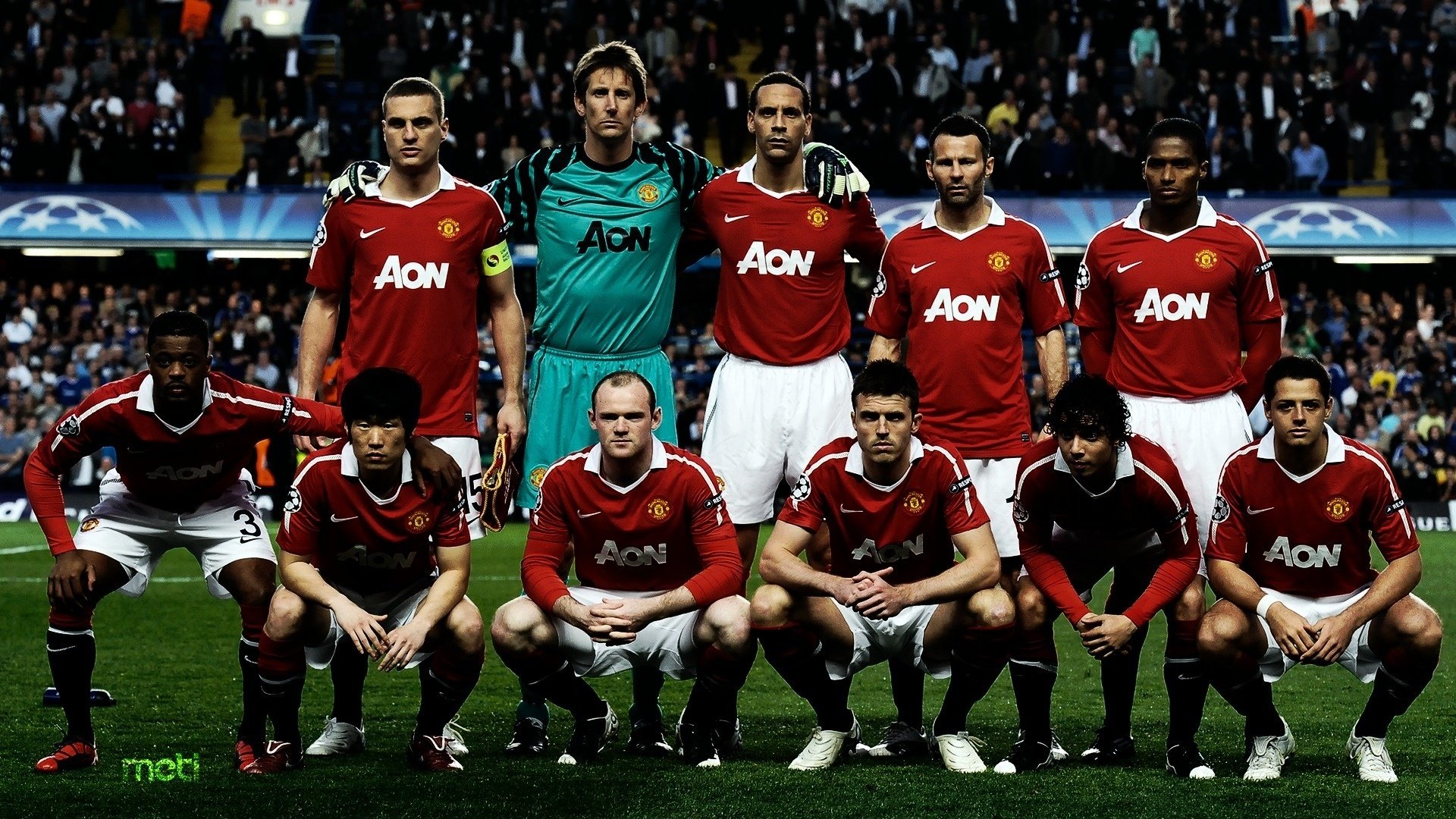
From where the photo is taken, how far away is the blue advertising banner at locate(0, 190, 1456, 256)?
21.7 metres

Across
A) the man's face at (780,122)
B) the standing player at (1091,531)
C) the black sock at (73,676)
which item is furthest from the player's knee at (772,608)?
the black sock at (73,676)

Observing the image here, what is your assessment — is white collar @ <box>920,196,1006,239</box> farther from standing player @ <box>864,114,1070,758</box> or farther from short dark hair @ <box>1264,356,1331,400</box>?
short dark hair @ <box>1264,356,1331,400</box>

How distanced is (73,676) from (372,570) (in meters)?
1.11

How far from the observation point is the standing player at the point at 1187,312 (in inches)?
255

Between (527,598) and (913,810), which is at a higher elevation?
(527,598)

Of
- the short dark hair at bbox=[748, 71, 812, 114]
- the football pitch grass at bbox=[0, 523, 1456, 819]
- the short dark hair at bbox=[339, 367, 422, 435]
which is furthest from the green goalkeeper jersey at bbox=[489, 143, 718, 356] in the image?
the football pitch grass at bbox=[0, 523, 1456, 819]

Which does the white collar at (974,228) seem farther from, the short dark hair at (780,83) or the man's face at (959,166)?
the short dark hair at (780,83)

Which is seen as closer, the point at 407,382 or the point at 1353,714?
the point at 407,382

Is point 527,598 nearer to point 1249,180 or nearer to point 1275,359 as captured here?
point 1275,359

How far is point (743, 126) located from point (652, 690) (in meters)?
16.8

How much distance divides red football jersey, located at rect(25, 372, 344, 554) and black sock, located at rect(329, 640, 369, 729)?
0.81 m

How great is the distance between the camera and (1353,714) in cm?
739

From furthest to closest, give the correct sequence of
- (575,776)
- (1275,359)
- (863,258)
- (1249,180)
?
(1249,180) → (863,258) → (1275,359) → (575,776)

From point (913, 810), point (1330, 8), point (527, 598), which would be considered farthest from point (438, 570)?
point (1330, 8)
